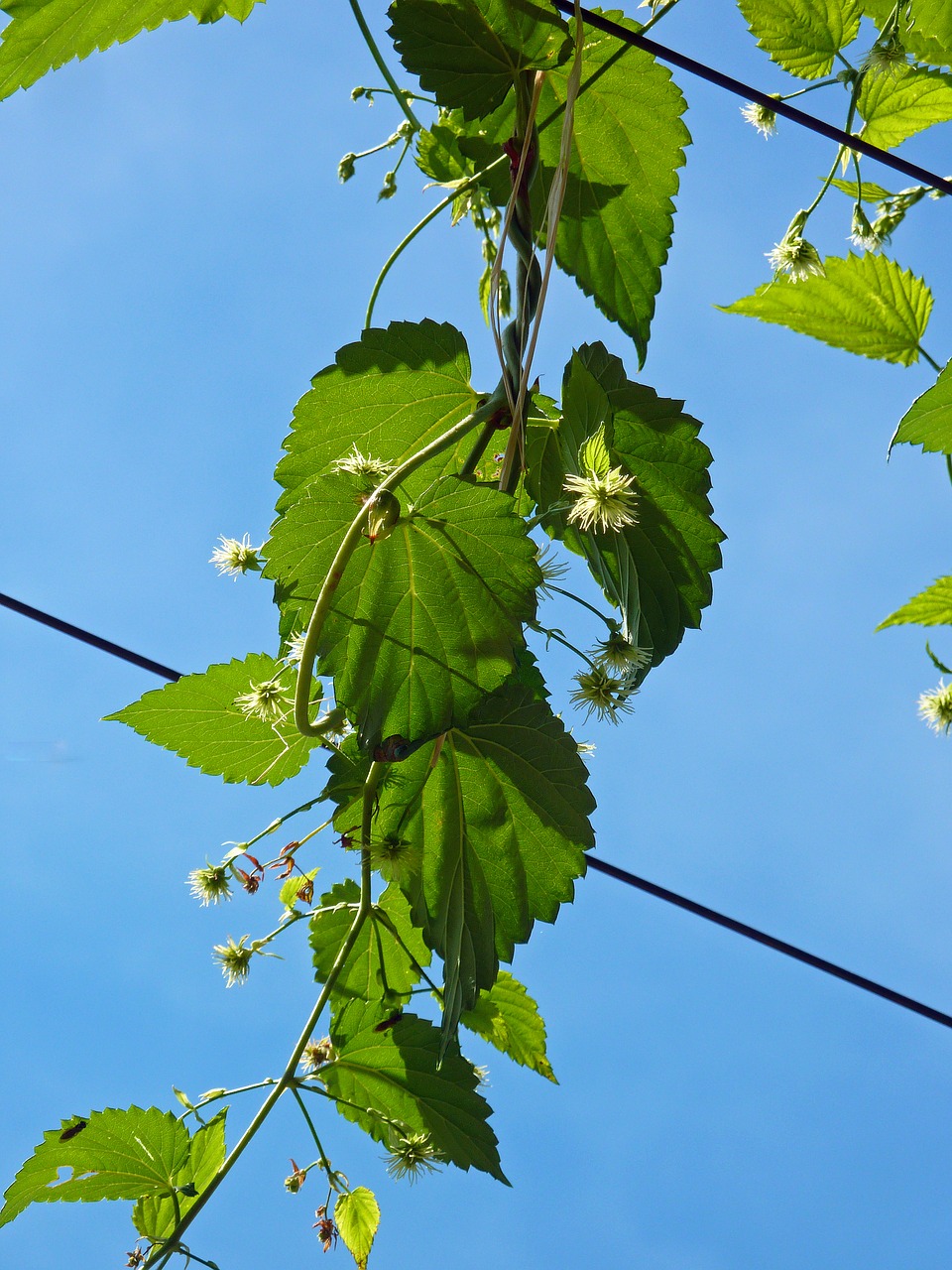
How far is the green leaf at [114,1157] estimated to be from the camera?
0.61 m

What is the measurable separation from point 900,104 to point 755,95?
110mm

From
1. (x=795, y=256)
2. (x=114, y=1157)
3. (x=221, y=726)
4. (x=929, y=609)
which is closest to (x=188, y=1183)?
(x=114, y=1157)

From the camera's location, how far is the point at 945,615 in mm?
704

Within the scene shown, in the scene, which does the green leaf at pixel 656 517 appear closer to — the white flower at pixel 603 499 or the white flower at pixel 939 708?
the white flower at pixel 603 499

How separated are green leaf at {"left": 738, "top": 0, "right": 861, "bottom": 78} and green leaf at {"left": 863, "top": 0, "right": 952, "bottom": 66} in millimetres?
20

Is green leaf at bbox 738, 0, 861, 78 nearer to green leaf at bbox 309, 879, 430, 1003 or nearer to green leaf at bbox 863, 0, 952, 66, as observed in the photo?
green leaf at bbox 863, 0, 952, 66

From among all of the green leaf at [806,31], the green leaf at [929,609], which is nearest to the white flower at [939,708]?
the green leaf at [929,609]

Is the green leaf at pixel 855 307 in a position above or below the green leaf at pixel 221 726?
below

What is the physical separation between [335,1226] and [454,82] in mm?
672

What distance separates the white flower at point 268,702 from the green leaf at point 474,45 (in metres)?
0.32

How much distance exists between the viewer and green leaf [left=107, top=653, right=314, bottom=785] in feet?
2.03

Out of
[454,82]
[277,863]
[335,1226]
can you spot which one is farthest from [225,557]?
[335,1226]

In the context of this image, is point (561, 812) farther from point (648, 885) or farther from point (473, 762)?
point (648, 885)

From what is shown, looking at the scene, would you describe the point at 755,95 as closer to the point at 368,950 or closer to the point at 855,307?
the point at 855,307
